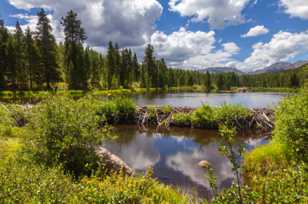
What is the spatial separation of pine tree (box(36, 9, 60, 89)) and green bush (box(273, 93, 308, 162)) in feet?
160

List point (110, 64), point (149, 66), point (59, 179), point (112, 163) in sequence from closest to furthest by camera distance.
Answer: point (59, 179) → point (112, 163) → point (110, 64) → point (149, 66)

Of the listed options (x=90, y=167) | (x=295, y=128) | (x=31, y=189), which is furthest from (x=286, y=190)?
(x=90, y=167)

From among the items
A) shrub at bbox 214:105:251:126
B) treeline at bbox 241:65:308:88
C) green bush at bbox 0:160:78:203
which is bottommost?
shrub at bbox 214:105:251:126

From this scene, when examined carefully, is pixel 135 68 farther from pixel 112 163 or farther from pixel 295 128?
pixel 295 128

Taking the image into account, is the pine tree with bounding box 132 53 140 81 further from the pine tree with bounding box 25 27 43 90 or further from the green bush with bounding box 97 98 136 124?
the green bush with bounding box 97 98 136 124

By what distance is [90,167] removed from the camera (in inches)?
361

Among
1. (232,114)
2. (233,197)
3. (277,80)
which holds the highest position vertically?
(277,80)

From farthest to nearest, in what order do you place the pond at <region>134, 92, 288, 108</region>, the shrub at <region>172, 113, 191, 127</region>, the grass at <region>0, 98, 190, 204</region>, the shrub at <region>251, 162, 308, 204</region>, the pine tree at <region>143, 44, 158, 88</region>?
the pine tree at <region>143, 44, 158, 88</region>
the pond at <region>134, 92, 288, 108</region>
the shrub at <region>172, 113, 191, 127</region>
the grass at <region>0, 98, 190, 204</region>
the shrub at <region>251, 162, 308, 204</region>

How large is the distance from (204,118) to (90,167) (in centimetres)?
1377

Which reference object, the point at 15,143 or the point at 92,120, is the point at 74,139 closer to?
the point at 92,120

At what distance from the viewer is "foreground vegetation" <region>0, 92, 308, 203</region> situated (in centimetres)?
413

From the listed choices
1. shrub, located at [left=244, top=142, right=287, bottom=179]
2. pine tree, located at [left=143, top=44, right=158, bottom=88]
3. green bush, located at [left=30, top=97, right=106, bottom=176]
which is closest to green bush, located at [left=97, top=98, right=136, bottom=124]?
green bush, located at [left=30, top=97, right=106, bottom=176]

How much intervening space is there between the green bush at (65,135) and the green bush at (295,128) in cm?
711

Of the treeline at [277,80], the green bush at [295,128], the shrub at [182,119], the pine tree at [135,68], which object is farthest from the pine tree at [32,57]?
the treeline at [277,80]
